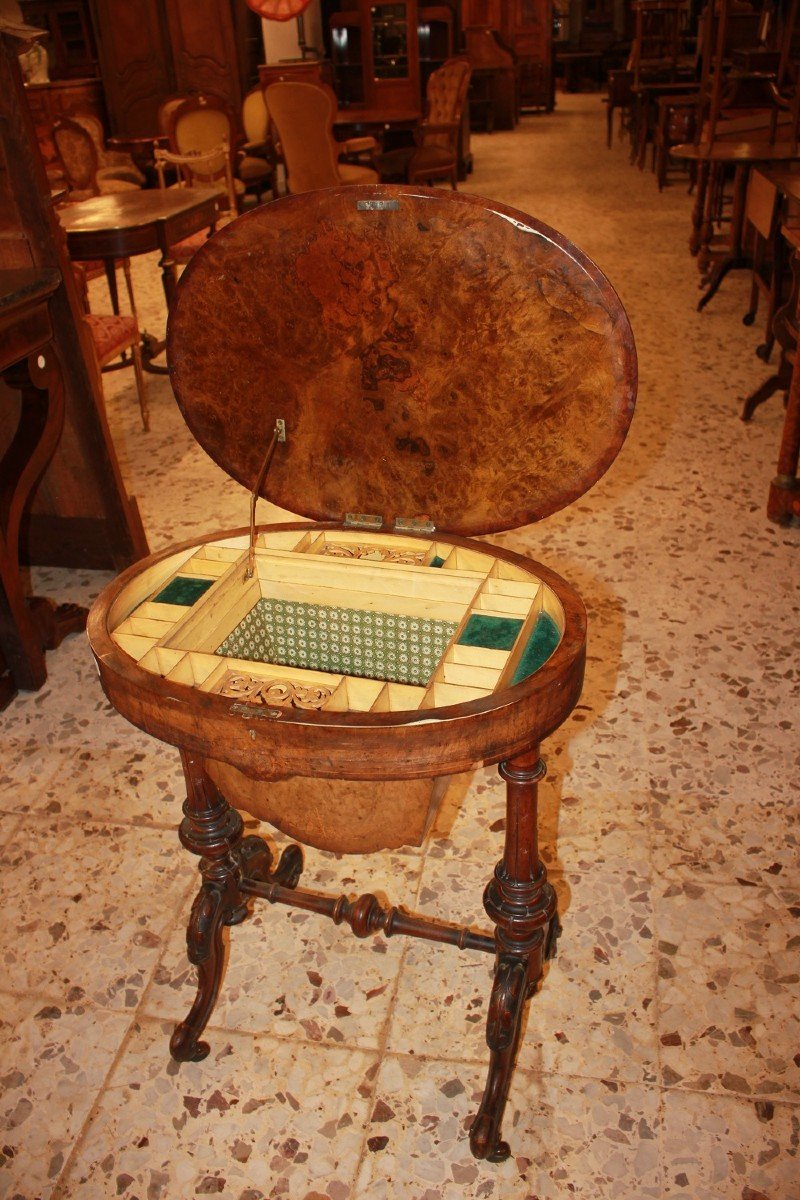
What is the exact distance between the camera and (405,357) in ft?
4.45

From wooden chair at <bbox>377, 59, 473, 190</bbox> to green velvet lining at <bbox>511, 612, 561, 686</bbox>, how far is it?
297 inches

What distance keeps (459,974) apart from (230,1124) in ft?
1.53

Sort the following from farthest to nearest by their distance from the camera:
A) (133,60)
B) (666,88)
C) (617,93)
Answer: (617,93), (133,60), (666,88)

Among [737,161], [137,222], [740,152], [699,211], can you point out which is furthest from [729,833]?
[699,211]

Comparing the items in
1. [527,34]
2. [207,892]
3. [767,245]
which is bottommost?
[207,892]

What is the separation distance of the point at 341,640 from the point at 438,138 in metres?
7.84

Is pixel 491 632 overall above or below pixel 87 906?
above

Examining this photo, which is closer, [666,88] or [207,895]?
[207,895]

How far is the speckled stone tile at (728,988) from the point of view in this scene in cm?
153

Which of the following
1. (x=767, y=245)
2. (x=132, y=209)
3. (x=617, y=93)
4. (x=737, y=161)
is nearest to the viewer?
(x=132, y=209)

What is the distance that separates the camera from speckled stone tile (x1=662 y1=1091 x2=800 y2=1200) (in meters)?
1.37

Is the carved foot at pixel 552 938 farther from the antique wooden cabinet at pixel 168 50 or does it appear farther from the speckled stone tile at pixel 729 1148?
the antique wooden cabinet at pixel 168 50

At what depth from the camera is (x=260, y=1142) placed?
1470mm

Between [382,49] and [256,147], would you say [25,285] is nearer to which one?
[256,147]
